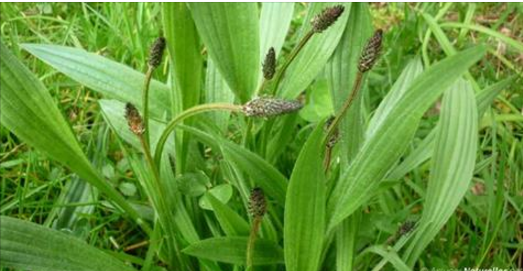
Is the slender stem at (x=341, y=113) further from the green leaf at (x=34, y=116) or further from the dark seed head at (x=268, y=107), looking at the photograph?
the green leaf at (x=34, y=116)

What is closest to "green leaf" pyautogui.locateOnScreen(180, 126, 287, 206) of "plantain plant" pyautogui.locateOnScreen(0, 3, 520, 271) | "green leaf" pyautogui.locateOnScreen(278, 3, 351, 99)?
"plantain plant" pyautogui.locateOnScreen(0, 3, 520, 271)

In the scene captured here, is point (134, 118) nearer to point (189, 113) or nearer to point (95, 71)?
point (189, 113)

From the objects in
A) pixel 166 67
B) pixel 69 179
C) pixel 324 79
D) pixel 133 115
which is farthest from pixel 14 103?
pixel 166 67

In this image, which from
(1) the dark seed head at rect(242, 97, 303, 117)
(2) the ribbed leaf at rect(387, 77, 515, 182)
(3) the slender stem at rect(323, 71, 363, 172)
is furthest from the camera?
(2) the ribbed leaf at rect(387, 77, 515, 182)

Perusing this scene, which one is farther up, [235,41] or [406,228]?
[235,41]

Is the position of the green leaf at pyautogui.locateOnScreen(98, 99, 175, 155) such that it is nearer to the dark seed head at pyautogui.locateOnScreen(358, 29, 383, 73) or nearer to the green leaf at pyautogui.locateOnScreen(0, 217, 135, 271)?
the green leaf at pyautogui.locateOnScreen(0, 217, 135, 271)

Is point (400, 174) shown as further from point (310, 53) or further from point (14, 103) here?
point (14, 103)

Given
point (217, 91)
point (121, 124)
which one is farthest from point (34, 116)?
point (217, 91)
